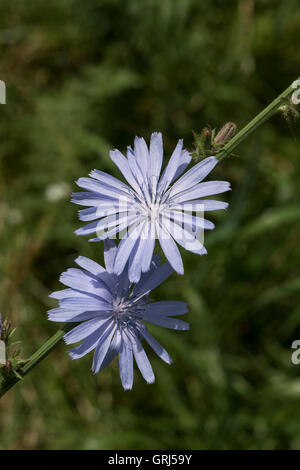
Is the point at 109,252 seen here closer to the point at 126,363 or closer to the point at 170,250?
the point at 170,250

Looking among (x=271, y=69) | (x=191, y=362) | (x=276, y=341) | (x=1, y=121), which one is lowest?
(x=191, y=362)

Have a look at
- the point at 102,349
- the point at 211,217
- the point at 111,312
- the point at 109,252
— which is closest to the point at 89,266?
the point at 109,252

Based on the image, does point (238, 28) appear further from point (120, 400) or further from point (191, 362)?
point (120, 400)

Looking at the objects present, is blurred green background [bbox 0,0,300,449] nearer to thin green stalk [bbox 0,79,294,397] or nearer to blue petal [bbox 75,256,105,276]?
blue petal [bbox 75,256,105,276]

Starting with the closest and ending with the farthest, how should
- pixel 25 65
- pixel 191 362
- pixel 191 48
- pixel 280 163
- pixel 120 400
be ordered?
pixel 191 362 < pixel 120 400 < pixel 191 48 < pixel 280 163 < pixel 25 65

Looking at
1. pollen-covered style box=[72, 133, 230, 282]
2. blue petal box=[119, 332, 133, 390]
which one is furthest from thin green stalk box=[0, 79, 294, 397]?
blue petal box=[119, 332, 133, 390]

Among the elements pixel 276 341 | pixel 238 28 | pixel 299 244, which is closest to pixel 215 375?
pixel 276 341

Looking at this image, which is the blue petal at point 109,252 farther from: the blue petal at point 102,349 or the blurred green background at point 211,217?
the blurred green background at point 211,217
